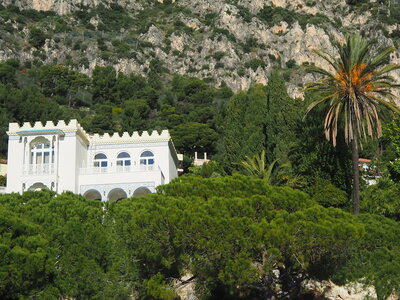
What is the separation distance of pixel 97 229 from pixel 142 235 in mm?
2547

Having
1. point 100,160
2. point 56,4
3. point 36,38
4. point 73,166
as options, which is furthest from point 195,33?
point 73,166

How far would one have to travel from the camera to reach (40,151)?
38.6 meters

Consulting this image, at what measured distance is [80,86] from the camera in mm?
96938

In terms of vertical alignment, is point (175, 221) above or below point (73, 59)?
Result: below

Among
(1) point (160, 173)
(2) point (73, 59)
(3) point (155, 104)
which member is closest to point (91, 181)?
(1) point (160, 173)

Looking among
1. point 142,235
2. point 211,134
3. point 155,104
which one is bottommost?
point 142,235

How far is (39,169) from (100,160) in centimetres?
460

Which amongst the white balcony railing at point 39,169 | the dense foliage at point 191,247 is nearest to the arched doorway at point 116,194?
the white balcony railing at point 39,169

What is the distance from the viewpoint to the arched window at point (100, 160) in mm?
40844

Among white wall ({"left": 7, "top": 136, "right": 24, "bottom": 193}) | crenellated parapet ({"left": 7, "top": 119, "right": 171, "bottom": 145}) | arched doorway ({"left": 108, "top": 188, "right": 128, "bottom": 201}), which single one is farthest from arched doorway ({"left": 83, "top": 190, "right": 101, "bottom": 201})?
white wall ({"left": 7, "top": 136, "right": 24, "bottom": 193})

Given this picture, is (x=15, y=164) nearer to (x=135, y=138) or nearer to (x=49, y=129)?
(x=49, y=129)

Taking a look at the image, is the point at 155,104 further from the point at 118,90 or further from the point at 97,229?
the point at 97,229

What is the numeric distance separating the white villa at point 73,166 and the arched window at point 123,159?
18cm

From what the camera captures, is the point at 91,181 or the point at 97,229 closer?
the point at 97,229
